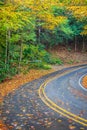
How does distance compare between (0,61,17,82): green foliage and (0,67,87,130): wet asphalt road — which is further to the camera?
(0,61,17,82): green foliage

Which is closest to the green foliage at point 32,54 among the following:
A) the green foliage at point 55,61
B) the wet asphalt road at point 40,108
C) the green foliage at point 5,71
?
the green foliage at point 55,61

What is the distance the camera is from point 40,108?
14477 millimetres

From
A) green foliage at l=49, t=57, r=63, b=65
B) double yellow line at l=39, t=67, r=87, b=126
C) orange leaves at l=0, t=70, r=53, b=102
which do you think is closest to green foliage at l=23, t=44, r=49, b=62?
green foliage at l=49, t=57, r=63, b=65

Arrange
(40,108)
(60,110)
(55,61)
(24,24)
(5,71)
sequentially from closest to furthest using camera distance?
(60,110) → (40,108) → (24,24) → (5,71) → (55,61)

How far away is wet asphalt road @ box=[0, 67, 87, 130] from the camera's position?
11.6 metres

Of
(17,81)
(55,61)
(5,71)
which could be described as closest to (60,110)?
(17,81)

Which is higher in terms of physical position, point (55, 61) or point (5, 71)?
point (5, 71)

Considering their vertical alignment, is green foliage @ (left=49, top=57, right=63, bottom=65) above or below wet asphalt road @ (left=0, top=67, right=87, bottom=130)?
below

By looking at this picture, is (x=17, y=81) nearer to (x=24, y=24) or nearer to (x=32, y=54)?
(x=24, y=24)

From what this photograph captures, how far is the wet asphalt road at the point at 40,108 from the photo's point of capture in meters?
11.6

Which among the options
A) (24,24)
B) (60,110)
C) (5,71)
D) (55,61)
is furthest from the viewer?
(55,61)

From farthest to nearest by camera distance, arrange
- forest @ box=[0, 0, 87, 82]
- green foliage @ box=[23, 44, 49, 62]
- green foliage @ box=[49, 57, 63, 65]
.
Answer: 1. green foliage @ box=[49, 57, 63, 65]
2. green foliage @ box=[23, 44, 49, 62]
3. forest @ box=[0, 0, 87, 82]

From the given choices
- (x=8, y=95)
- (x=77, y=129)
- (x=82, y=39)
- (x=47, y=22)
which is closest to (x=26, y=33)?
(x=47, y=22)

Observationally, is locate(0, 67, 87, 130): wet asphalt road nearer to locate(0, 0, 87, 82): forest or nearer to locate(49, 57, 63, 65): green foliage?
locate(0, 0, 87, 82): forest
